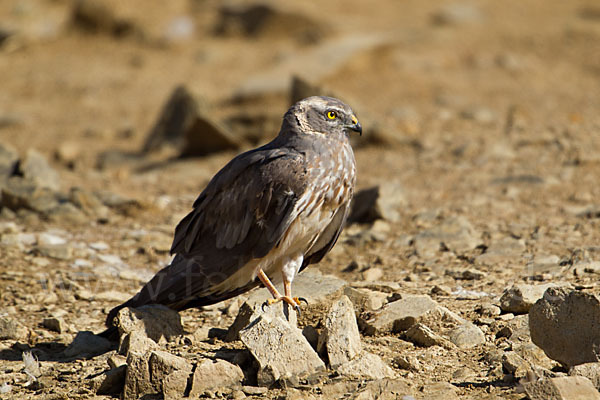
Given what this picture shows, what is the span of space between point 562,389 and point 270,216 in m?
2.13

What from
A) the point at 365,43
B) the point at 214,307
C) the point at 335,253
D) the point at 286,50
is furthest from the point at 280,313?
the point at 286,50

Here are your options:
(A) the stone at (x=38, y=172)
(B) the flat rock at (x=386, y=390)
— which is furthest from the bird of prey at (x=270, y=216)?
(A) the stone at (x=38, y=172)

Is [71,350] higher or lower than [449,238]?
lower

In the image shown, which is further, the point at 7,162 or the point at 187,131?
the point at 187,131

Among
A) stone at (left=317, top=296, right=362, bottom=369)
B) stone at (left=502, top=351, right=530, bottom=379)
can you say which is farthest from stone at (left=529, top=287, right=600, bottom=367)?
stone at (left=317, top=296, right=362, bottom=369)

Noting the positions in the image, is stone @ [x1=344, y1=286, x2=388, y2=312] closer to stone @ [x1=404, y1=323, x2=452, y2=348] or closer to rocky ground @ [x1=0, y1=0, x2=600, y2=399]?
rocky ground @ [x1=0, y1=0, x2=600, y2=399]

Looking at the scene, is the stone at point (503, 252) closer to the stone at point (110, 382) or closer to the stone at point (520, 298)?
the stone at point (520, 298)

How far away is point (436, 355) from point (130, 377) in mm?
1769

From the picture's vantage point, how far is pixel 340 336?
4516 mm

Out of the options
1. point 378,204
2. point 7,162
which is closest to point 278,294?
point 378,204

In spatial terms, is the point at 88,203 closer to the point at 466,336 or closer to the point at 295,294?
the point at 295,294

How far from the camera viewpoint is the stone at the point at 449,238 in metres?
6.79

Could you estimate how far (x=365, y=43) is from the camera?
13.8 meters

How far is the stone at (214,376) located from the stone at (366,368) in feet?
1.87
